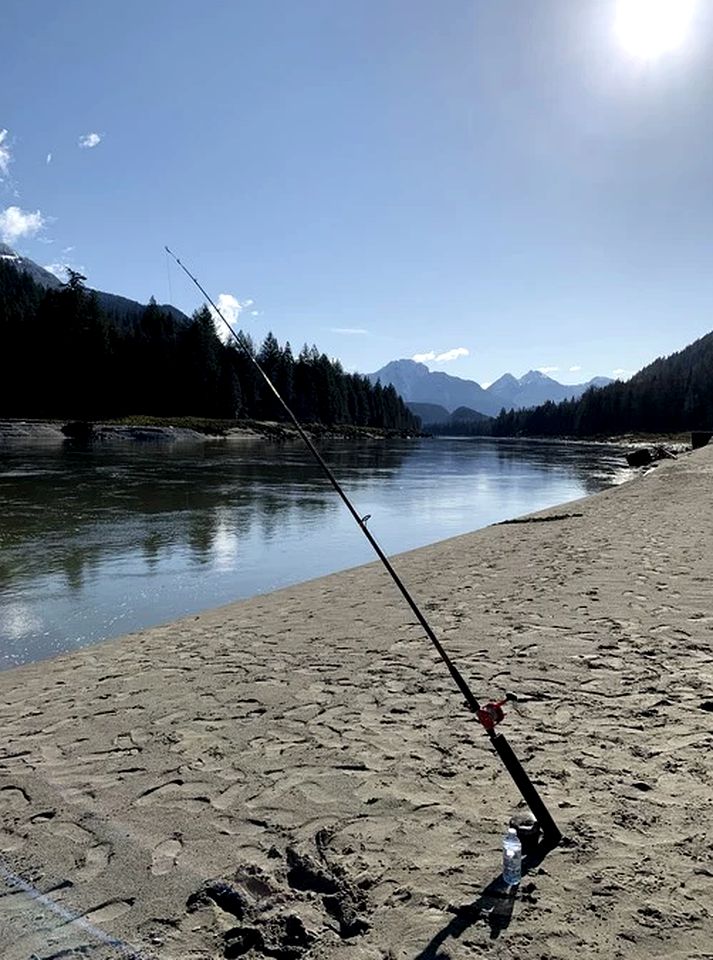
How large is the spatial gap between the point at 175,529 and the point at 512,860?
18967 mm

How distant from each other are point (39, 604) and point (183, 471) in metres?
28.9

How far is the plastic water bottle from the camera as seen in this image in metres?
3.50

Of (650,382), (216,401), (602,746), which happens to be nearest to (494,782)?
(602,746)

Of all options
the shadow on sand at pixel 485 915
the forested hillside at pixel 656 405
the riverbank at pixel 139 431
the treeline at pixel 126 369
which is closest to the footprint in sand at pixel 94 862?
the shadow on sand at pixel 485 915

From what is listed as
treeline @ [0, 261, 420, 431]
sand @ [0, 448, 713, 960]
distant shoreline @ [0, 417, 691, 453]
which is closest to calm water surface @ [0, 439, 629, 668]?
sand @ [0, 448, 713, 960]

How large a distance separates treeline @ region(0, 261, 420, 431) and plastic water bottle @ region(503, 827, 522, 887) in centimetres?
7295

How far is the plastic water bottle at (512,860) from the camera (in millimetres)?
3500

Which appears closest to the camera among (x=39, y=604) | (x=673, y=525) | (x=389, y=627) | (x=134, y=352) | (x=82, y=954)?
(x=82, y=954)

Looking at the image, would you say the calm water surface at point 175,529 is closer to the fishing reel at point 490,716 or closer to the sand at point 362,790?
the sand at point 362,790

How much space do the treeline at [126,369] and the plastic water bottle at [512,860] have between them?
239 feet

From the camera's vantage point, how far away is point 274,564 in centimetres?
1720

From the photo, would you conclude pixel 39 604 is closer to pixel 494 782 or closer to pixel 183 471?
pixel 494 782

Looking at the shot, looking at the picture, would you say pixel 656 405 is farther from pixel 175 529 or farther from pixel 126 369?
pixel 175 529

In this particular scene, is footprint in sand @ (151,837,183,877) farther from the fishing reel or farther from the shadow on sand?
the fishing reel
